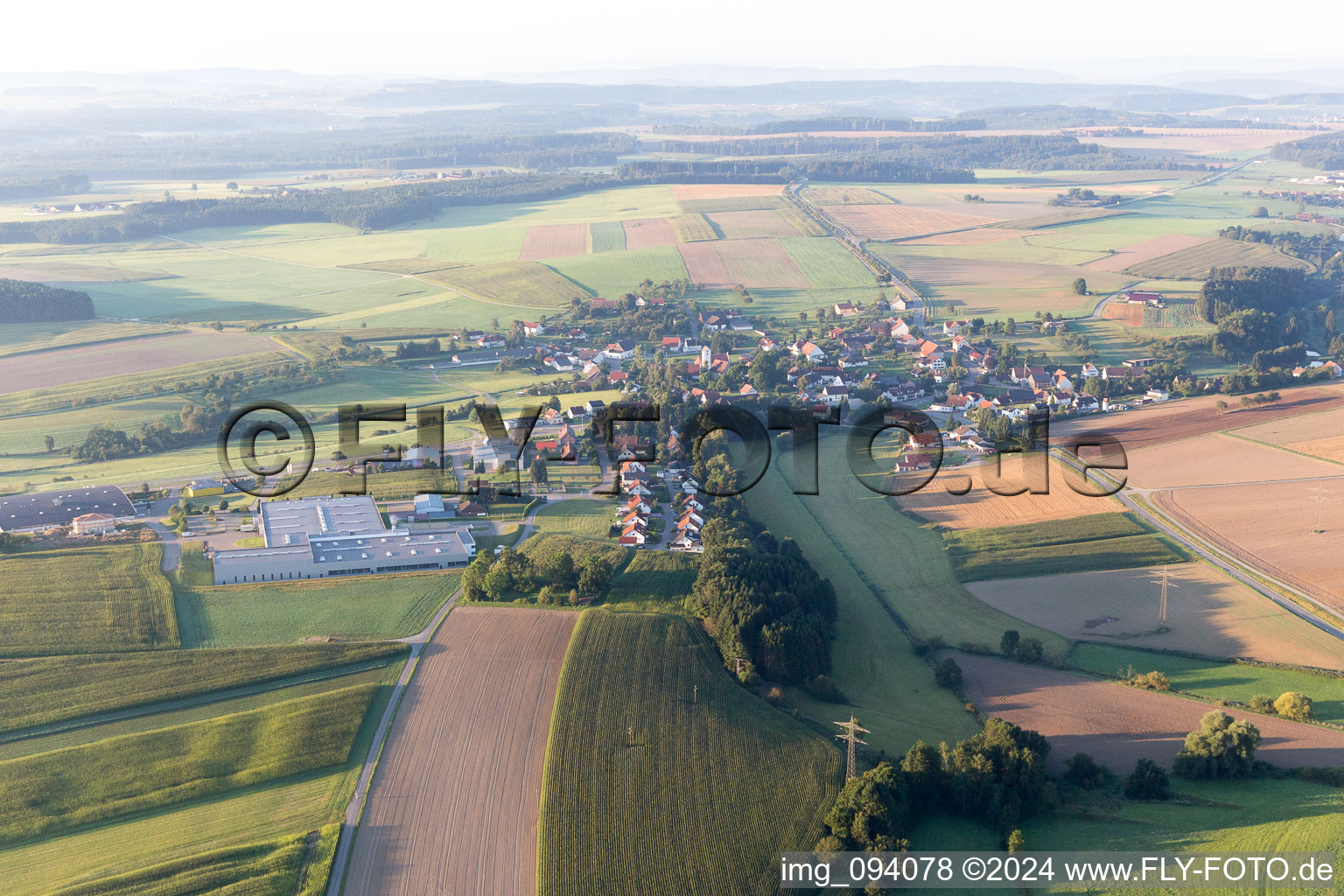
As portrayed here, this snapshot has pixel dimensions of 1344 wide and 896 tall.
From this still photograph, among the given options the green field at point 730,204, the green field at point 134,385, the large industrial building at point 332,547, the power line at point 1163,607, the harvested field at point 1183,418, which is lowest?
the power line at point 1163,607

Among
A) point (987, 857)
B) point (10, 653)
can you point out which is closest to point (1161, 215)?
point (987, 857)

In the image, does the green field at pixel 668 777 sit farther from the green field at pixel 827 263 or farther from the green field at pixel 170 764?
the green field at pixel 827 263

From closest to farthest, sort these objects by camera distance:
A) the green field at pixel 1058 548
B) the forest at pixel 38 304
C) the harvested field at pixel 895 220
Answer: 1. the green field at pixel 1058 548
2. the forest at pixel 38 304
3. the harvested field at pixel 895 220

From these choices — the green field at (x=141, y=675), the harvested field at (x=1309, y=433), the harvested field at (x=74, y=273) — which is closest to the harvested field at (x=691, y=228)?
the harvested field at (x=74, y=273)

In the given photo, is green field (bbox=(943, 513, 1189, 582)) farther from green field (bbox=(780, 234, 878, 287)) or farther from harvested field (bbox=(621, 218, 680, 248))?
harvested field (bbox=(621, 218, 680, 248))

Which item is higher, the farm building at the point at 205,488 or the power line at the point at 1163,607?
the farm building at the point at 205,488

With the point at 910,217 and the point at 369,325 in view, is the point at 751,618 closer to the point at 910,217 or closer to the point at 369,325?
the point at 369,325

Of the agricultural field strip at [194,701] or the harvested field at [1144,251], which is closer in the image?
the agricultural field strip at [194,701]
